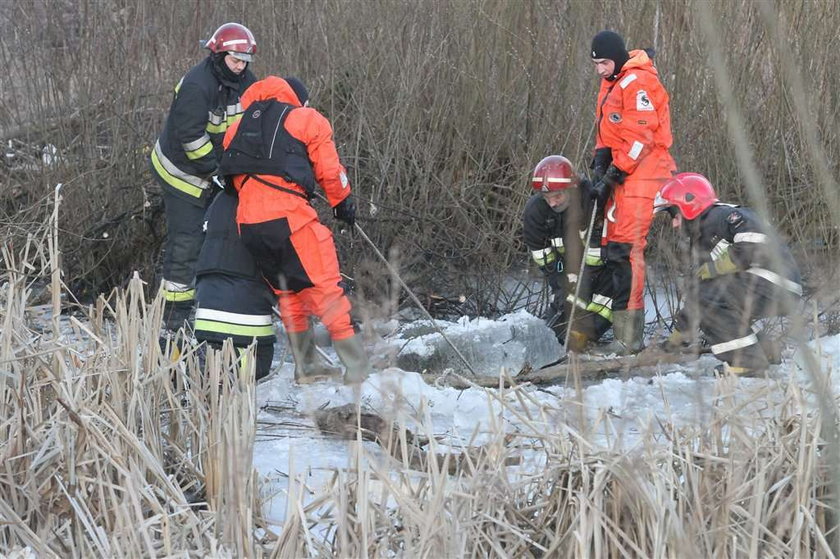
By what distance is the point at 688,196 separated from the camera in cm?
537

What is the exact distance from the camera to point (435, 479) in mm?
2783

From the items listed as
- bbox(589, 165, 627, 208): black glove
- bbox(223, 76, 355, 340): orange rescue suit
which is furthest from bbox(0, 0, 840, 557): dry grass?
bbox(589, 165, 627, 208): black glove

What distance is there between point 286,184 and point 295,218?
15cm

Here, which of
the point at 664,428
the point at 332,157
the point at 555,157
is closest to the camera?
the point at 664,428

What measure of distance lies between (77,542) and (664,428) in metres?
1.71

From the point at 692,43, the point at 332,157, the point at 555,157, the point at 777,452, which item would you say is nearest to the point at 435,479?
the point at 777,452

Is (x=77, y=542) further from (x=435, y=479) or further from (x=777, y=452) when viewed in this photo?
(x=777, y=452)

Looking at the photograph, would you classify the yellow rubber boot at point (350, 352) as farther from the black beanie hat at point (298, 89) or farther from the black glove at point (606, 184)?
the black glove at point (606, 184)

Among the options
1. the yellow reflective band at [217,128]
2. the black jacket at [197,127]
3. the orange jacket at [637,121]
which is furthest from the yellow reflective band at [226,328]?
the orange jacket at [637,121]

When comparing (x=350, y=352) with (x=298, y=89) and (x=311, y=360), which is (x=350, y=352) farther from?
(x=298, y=89)

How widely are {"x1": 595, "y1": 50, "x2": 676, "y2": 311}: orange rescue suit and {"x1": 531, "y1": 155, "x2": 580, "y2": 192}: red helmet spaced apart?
290 mm

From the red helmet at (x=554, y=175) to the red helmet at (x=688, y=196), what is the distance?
31.9 inches

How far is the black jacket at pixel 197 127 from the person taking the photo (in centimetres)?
584

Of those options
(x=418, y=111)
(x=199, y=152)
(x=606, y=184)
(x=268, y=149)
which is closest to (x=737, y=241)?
(x=606, y=184)
